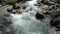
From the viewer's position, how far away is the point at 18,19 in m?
7.25

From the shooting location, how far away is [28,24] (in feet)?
21.9

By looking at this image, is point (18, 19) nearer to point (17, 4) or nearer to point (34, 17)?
point (34, 17)

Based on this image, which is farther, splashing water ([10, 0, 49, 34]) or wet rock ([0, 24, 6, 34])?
splashing water ([10, 0, 49, 34])

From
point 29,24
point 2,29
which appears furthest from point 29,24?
point 2,29

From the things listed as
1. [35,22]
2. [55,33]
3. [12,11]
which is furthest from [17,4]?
[55,33]

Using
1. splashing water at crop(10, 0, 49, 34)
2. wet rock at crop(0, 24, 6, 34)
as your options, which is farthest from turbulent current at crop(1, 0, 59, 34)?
wet rock at crop(0, 24, 6, 34)

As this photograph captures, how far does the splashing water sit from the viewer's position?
6031mm

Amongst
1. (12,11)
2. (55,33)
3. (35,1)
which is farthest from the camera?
(35,1)

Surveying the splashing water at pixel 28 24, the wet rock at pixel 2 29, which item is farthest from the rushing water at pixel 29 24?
the wet rock at pixel 2 29

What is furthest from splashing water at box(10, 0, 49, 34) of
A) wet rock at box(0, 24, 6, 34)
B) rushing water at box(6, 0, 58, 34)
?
wet rock at box(0, 24, 6, 34)

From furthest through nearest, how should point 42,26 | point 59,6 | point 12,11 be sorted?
point 59,6 → point 12,11 → point 42,26

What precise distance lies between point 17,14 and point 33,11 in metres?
1.06

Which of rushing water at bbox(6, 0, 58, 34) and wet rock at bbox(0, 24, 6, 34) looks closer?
wet rock at bbox(0, 24, 6, 34)

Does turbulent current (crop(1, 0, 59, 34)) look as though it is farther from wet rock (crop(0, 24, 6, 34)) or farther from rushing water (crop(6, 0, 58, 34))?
wet rock (crop(0, 24, 6, 34))
